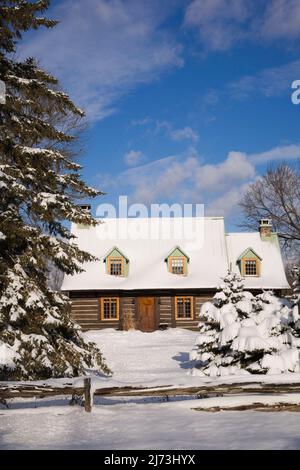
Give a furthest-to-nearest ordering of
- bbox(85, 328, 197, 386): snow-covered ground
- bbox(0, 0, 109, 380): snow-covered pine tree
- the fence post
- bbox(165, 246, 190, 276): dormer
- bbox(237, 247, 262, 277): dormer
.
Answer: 1. bbox(237, 247, 262, 277): dormer
2. bbox(165, 246, 190, 276): dormer
3. bbox(85, 328, 197, 386): snow-covered ground
4. bbox(0, 0, 109, 380): snow-covered pine tree
5. the fence post

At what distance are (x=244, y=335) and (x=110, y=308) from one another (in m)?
20.4

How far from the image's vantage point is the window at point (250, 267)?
34.5 metres

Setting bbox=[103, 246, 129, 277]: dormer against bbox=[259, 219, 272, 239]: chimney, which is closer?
bbox=[103, 246, 129, 277]: dormer

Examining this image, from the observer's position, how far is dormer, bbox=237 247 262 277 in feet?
113

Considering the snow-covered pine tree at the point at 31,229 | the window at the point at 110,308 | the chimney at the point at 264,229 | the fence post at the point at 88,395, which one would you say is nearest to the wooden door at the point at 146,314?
the window at the point at 110,308

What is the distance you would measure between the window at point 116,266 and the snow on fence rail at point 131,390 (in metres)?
24.9

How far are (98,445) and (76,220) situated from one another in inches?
249

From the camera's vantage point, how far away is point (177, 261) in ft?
112

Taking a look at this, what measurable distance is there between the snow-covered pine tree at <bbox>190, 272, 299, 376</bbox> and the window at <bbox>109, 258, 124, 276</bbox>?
17.6 m

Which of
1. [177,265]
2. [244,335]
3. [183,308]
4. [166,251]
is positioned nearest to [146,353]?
[244,335]

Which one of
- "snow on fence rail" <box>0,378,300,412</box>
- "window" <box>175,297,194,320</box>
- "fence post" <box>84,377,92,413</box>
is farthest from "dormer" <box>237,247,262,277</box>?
"fence post" <box>84,377,92,413</box>

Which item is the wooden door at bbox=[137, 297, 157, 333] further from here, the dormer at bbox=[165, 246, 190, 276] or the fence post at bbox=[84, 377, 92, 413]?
the fence post at bbox=[84, 377, 92, 413]
